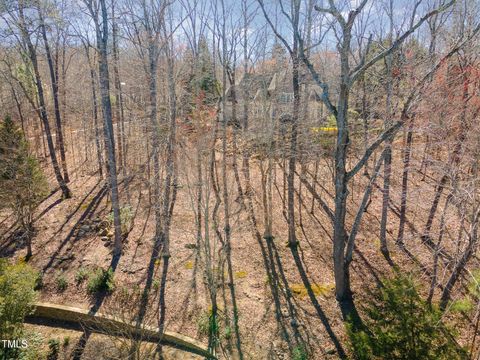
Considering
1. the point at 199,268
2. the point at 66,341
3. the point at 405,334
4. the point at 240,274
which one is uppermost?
the point at 405,334

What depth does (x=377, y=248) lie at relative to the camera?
10.9m

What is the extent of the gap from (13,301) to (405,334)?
7.40 m

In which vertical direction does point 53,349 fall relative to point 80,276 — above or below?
below

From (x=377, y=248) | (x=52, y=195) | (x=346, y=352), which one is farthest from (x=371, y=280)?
(x=52, y=195)

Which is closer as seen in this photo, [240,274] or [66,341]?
[66,341]

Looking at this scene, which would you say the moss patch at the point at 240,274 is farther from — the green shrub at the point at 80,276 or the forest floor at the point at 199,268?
the green shrub at the point at 80,276

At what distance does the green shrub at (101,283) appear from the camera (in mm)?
8789

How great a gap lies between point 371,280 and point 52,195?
45.1ft

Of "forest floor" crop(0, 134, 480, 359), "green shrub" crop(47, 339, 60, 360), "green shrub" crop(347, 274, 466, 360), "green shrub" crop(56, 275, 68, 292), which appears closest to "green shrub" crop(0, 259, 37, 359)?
"green shrub" crop(47, 339, 60, 360)

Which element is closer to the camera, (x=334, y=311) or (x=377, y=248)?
→ (x=334, y=311)

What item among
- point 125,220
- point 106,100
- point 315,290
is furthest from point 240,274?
point 106,100

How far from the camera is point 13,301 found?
20.4 ft

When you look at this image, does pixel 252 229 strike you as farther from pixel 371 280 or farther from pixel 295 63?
pixel 295 63

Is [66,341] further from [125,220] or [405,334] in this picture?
[405,334]
